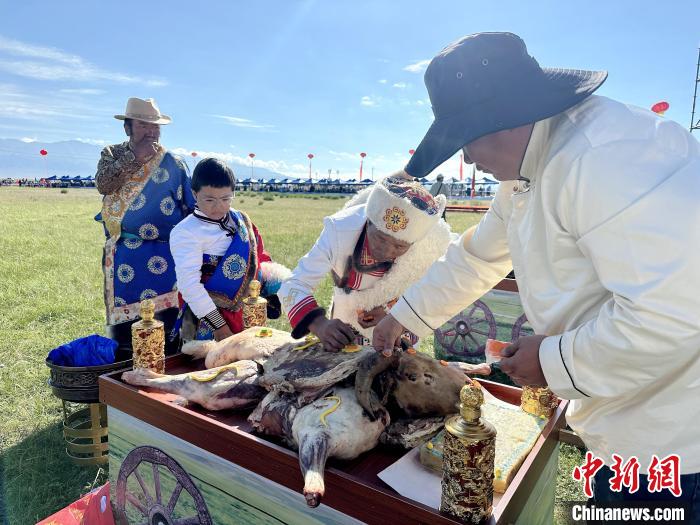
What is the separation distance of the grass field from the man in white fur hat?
5.87ft

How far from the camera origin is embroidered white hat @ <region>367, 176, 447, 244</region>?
2.55 m

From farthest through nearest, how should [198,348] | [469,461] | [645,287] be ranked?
[198,348] → [469,461] → [645,287]

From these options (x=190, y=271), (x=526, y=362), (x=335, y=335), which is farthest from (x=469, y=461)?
(x=190, y=271)

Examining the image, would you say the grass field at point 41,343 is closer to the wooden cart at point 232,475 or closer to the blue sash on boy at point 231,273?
the wooden cart at point 232,475

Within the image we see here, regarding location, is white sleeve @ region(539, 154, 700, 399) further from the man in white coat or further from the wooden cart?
the wooden cart

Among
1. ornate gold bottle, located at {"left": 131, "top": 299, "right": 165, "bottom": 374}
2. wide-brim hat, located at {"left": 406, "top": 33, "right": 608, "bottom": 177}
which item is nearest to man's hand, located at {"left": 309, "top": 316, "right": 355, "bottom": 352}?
ornate gold bottle, located at {"left": 131, "top": 299, "right": 165, "bottom": 374}

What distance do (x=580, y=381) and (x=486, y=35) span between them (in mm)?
989

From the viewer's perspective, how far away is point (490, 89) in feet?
4.25

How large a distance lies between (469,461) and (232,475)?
98 centimetres

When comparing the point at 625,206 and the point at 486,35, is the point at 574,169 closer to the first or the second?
the point at 625,206

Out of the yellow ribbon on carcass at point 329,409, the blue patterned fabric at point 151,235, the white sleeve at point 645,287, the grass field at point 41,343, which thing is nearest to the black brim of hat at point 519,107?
the white sleeve at point 645,287

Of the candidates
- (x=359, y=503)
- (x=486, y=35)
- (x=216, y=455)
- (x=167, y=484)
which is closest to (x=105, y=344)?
(x=167, y=484)

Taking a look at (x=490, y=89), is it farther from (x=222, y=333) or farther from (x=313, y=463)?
(x=222, y=333)

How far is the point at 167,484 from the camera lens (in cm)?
206
